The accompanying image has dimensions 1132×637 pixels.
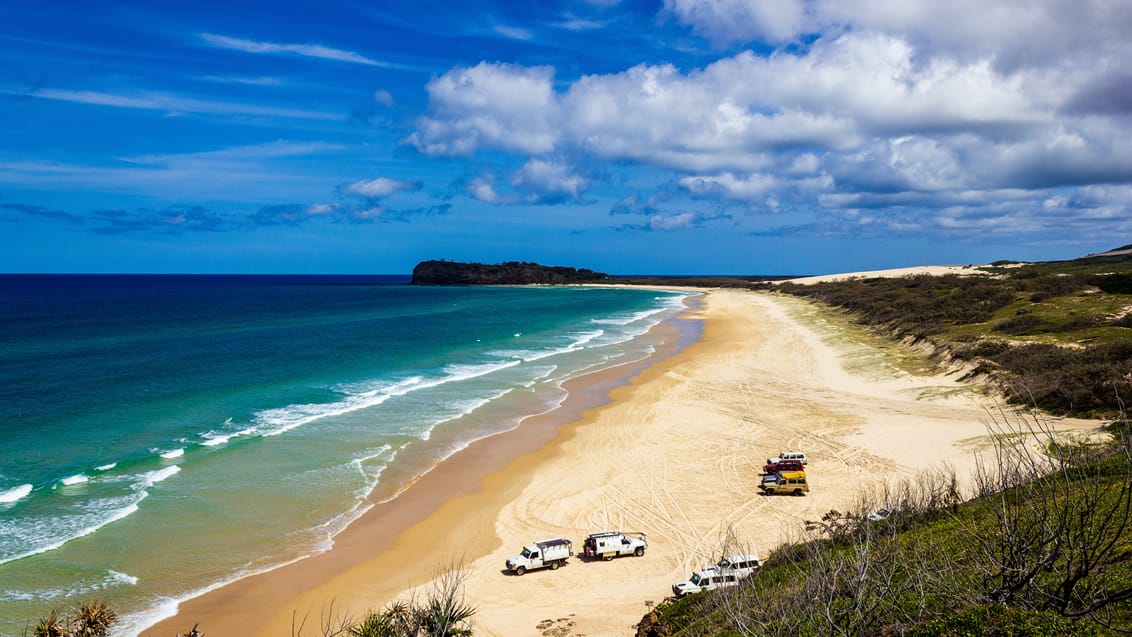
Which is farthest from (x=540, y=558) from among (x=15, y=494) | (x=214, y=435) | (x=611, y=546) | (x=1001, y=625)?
(x=214, y=435)

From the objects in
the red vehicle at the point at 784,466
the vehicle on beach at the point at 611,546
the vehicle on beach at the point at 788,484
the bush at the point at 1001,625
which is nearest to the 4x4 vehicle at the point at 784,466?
the red vehicle at the point at 784,466

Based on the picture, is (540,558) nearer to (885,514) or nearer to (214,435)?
(885,514)

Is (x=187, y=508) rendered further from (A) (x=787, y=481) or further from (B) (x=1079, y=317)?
(B) (x=1079, y=317)

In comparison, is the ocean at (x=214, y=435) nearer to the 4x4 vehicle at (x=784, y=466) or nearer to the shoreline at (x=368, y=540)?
the shoreline at (x=368, y=540)

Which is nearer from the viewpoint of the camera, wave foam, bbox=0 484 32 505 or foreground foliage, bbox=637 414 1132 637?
foreground foliage, bbox=637 414 1132 637

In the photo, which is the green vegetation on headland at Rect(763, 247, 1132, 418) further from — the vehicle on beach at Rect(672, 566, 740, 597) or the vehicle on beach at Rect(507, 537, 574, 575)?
the vehicle on beach at Rect(507, 537, 574, 575)

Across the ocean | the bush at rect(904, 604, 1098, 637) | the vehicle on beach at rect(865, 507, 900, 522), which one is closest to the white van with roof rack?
the vehicle on beach at rect(865, 507, 900, 522)
